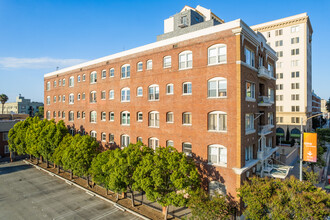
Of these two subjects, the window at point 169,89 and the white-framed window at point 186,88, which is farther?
the window at point 169,89

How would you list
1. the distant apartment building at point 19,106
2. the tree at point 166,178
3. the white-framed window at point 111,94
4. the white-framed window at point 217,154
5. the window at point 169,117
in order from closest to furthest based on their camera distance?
the tree at point 166,178
the white-framed window at point 217,154
the window at point 169,117
the white-framed window at point 111,94
the distant apartment building at point 19,106

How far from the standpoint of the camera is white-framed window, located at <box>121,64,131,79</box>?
105 feet

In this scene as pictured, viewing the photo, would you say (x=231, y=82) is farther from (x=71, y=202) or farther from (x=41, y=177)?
(x=41, y=177)

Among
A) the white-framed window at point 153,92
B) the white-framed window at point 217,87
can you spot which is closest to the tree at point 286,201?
the white-framed window at point 217,87

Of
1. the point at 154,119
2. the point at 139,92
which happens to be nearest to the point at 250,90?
the point at 154,119

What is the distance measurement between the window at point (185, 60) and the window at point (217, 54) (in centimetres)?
270

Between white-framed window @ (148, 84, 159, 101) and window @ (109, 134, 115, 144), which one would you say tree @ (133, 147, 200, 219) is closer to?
white-framed window @ (148, 84, 159, 101)

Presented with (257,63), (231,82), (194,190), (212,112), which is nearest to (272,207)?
(194,190)

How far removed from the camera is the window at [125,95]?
31953 millimetres

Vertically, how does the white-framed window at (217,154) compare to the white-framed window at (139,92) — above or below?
below

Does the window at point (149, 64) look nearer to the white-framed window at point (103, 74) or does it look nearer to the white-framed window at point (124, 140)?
the white-framed window at point (103, 74)

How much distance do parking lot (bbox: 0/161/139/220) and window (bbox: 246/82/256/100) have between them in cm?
1926

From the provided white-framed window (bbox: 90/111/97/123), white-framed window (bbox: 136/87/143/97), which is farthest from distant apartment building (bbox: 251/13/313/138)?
white-framed window (bbox: 90/111/97/123)

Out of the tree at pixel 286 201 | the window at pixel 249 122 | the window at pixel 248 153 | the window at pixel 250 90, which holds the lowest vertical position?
the tree at pixel 286 201
